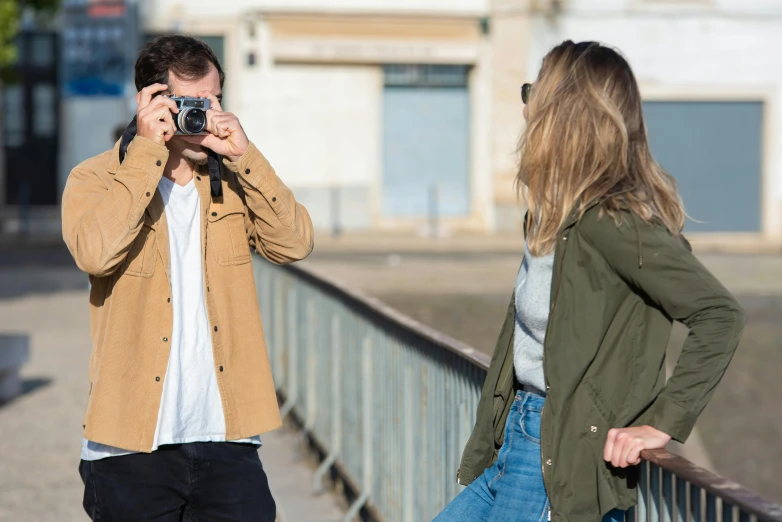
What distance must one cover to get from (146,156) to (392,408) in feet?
7.40

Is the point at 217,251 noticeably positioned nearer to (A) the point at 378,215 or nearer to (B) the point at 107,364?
(B) the point at 107,364

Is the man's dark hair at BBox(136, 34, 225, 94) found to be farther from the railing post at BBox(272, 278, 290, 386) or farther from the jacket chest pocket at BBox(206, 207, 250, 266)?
the railing post at BBox(272, 278, 290, 386)

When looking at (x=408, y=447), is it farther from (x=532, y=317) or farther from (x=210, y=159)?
(x=532, y=317)

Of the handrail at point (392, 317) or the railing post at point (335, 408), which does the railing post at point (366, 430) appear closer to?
the handrail at point (392, 317)

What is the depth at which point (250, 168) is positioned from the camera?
2914mm

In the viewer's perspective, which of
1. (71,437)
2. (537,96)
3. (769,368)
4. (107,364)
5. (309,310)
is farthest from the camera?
(769,368)

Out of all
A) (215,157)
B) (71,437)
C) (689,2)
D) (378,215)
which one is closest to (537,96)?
(215,157)

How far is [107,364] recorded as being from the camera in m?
2.83

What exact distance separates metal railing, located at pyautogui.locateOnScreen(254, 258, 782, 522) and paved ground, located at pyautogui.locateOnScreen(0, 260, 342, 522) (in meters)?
0.22

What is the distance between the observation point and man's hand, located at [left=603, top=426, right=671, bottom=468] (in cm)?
233

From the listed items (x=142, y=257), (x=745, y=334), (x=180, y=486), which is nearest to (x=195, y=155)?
(x=142, y=257)

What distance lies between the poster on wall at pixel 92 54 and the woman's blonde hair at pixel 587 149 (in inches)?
892

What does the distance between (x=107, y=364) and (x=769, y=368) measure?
12.7 m

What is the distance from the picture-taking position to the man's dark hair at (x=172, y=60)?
2.91 m
